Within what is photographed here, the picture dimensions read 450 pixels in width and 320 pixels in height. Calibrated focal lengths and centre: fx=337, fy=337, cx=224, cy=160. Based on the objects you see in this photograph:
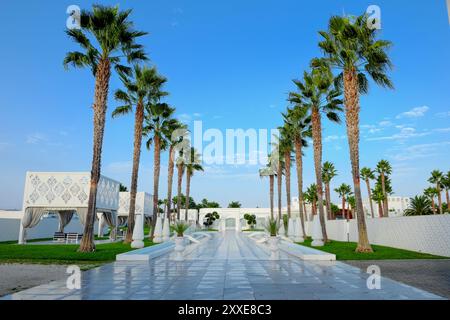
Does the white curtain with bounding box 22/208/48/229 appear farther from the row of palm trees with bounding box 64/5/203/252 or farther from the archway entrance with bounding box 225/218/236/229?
the archway entrance with bounding box 225/218/236/229

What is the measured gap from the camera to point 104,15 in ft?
49.9

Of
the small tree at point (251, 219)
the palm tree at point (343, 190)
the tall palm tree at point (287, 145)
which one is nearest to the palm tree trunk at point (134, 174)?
the tall palm tree at point (287, 145)

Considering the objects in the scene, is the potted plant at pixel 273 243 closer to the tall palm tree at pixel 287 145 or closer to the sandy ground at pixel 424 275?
the sandy ground at pixel 424 275

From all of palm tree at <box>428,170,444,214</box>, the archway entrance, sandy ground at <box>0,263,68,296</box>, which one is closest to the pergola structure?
sandy ground at <box>0,263,68,296</box>

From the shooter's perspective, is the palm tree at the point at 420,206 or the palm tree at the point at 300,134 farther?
the palm tree at the point at 420,206

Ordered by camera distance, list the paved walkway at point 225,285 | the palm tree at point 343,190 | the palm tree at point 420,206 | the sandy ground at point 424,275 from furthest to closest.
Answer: the palm tree at point 343,190
the palm tree at point 420,206
the sandy ground at point 424,275
the paved walkway at point 225,285

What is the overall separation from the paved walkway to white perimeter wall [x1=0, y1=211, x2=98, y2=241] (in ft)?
64.8

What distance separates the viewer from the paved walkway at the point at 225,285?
6250mm

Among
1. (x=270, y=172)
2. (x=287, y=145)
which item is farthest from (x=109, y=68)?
(x=270, y=172)

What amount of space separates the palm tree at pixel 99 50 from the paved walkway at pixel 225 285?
21.3 feet

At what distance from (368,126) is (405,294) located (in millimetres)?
13848

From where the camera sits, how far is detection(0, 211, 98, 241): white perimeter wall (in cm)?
2521

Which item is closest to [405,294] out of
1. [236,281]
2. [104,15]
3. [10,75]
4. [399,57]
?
[236,281]

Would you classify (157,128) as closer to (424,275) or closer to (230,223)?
(424,275)
